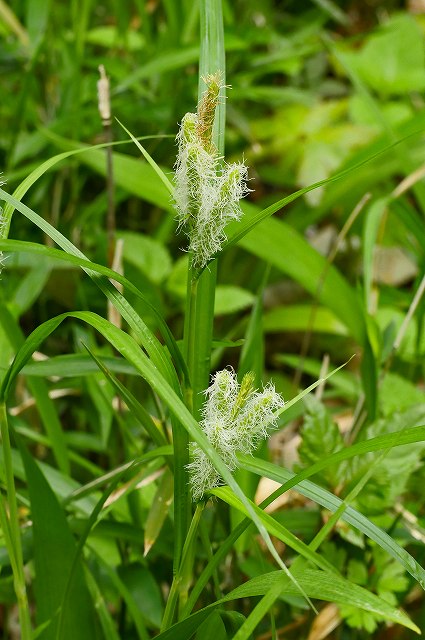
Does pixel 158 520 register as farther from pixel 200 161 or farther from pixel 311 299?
pixel 311 299

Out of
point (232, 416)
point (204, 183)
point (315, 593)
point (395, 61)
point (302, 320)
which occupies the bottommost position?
point (315, 593)

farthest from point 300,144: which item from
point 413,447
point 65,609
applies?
point 65,609

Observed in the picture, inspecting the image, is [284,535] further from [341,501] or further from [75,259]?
[75,259]

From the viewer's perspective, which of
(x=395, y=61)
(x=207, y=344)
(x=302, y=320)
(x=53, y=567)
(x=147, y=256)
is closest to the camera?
(x=207, y=344)

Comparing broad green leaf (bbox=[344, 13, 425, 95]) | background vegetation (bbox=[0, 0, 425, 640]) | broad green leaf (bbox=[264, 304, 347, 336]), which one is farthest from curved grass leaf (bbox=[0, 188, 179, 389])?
broad green leaf (bbox=[344, 13, 425, 95])

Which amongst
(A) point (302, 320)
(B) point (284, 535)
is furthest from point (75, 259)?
(A) point (302, 320)

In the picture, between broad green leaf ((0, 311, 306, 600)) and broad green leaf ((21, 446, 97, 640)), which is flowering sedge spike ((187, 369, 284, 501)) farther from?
broad green leaf ((21, 446, 97, 640))

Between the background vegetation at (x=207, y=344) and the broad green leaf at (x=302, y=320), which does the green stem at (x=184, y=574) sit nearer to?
the background vegetation at (x=207, y=344)
